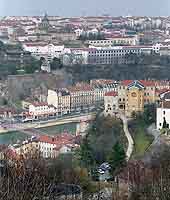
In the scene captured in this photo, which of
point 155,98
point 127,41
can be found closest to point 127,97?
point 155,98

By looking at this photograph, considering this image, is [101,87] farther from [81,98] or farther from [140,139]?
[140,139]

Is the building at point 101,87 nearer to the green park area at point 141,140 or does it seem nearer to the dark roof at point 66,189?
the green park area at point 141,140

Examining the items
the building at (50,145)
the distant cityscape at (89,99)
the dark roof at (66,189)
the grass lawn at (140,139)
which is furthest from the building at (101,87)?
the dark roof at (66,189)

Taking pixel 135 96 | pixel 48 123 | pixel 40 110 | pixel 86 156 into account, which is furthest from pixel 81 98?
pixel 86 156

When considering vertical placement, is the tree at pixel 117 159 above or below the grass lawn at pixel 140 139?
above

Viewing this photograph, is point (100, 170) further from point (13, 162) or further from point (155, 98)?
point (155, 98)
